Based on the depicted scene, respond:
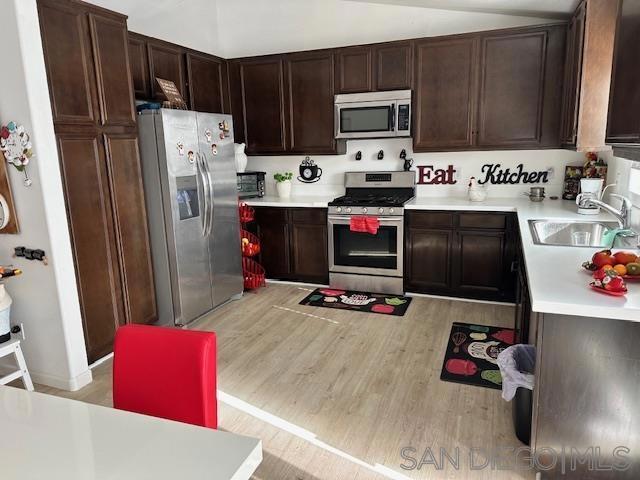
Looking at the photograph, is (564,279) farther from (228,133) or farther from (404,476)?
(228,133)

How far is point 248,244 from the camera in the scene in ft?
14.6

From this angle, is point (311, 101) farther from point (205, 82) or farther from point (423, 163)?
point (423, 163)

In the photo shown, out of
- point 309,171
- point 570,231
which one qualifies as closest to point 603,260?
point 570,231

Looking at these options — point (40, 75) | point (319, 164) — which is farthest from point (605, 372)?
point (319, 164)

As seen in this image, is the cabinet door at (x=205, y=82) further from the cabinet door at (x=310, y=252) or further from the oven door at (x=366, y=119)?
the cabinet door at (x=310, y=252)

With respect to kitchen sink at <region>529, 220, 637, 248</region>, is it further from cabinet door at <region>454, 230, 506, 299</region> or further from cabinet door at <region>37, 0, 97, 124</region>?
cabinet door at <region>37, 0, 97, 124</region>

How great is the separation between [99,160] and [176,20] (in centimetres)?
208

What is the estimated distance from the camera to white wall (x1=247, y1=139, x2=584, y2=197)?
4.14 m

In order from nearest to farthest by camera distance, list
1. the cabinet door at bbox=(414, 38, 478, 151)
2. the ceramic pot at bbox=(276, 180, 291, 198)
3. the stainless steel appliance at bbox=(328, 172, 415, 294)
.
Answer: the cabinet door at bbox=(414, 38, 478, 151)
the stainless steel appliance at bbox=(328, 172, 415, 294)
the ceramic pot at bbox=(276, 180, 291, 198)

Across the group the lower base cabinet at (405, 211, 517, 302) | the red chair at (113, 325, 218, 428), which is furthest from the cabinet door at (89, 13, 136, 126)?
the lower base cabinet at (405, 211, 517, 302)

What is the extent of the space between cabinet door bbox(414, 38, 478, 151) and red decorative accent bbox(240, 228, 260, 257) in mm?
1904

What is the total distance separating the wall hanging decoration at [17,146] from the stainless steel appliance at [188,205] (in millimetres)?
960

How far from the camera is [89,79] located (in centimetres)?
292

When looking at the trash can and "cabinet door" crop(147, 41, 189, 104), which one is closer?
the trash can
